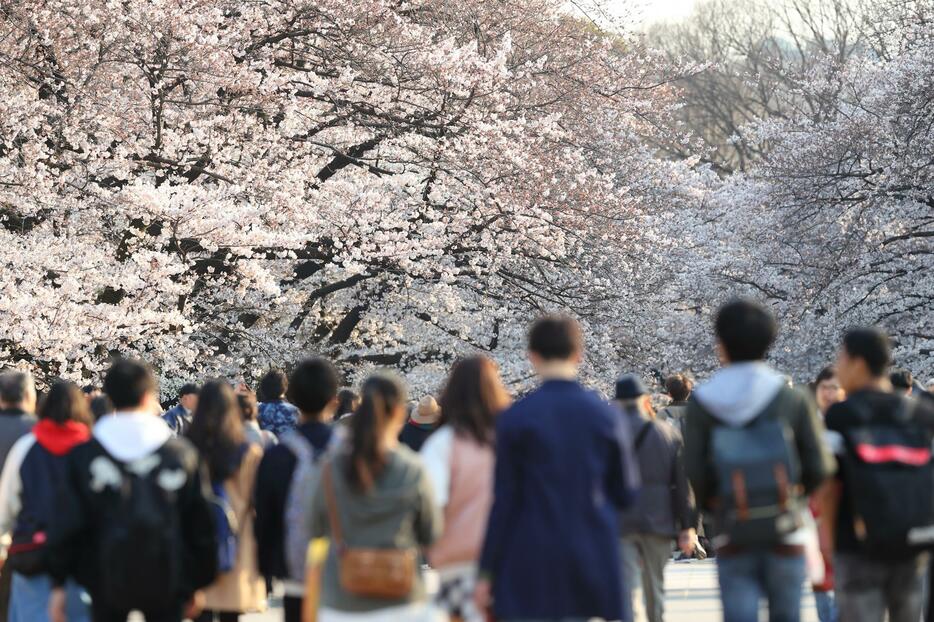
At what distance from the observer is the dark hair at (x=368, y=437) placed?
4832mm

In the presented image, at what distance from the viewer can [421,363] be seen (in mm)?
23016

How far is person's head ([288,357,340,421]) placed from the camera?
574 cm

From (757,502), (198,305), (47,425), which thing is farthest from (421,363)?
(757,502)

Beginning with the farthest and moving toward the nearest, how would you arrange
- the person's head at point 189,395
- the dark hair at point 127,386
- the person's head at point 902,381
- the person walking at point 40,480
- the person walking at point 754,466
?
the person's head at point 189,395
the person's head at point 902,381
the person walking at point 40,480
the dark hair at point 127,386
the person walking at point 754,466

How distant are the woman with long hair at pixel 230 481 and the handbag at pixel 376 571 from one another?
1407mm

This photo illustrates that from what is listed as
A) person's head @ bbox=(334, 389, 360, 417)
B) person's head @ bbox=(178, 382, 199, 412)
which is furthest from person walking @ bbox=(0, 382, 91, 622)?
person's head @ bbox=(334, 389, 360, 417)

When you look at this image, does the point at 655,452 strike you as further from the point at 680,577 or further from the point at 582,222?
the point at 582,222

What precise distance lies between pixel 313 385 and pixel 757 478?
72.3 inches

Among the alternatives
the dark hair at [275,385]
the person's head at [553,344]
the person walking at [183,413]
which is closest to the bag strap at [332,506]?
the person's head at [553,344]

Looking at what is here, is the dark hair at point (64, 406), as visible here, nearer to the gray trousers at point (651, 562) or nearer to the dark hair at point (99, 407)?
the dark hair at point (99, 407)

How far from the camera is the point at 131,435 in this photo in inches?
211

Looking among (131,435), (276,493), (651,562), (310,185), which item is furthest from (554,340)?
(310,185)

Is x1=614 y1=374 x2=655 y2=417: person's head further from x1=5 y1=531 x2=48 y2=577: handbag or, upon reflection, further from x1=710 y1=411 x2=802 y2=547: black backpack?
x1=5 y1=531 x2=48 y2=577: handbag

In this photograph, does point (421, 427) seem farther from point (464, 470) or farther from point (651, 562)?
point (464, 470)
